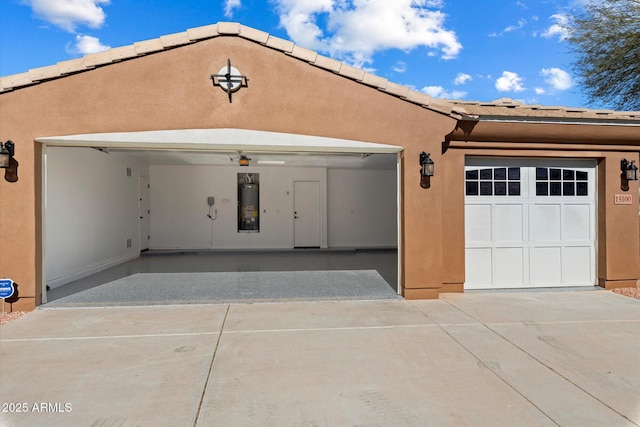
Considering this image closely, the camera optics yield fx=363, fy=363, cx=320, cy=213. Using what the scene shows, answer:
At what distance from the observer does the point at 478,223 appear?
6547mm

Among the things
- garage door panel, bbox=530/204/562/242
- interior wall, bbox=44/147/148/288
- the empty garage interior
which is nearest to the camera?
interior wall, bbox=44/147/148/288

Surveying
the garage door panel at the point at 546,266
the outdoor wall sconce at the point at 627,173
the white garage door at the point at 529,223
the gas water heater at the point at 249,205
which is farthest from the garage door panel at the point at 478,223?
the gas water heater at the point at 249,205

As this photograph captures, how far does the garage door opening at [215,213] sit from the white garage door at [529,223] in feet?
6.04

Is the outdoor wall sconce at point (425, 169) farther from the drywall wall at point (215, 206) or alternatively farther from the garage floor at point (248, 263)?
the drywall wall at point (215, 206)

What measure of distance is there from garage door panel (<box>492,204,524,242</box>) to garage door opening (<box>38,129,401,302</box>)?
2.11 metres

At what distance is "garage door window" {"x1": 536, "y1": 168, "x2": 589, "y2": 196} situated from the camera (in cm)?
675

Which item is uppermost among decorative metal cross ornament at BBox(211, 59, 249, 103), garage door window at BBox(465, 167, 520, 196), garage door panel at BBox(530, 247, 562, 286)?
decorative metal cross ornament at BBox(211, 59, 249, 103)

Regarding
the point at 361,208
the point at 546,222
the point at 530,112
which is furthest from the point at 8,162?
the point at 361,208

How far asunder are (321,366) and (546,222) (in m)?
5.48

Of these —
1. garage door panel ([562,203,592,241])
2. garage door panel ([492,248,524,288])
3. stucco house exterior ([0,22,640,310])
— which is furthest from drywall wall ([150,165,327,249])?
garage door panel ([562,203,592,241])

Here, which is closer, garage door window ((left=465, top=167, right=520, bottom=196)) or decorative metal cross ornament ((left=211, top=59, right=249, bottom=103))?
decorative metal cross ornament ((left=211, top=59, right=249, bottom=103))

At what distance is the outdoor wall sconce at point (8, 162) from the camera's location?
4.95m

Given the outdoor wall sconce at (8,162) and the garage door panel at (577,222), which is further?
the garage door panel at (577,222)

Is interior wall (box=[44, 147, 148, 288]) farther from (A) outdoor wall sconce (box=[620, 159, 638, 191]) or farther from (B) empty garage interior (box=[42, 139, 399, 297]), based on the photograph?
(A) outdoor wall sconce (box=[620, 159, 638, 191])
